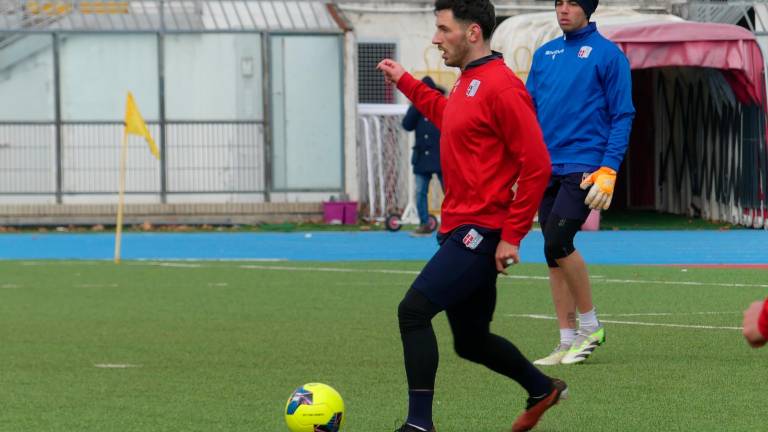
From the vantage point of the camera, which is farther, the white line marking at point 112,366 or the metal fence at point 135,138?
the metal fence at point 135,138

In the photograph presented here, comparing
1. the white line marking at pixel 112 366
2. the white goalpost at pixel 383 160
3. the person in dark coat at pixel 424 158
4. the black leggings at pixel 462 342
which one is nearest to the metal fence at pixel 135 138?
the white goalpost at pixel 383 160

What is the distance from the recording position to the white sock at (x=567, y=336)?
29.9 ft

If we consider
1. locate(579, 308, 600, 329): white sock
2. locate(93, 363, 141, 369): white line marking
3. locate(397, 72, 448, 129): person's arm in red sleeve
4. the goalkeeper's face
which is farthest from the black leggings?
locate(93, 363, 141, 369): white line marking

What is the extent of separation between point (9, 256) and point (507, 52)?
9280 millimetres

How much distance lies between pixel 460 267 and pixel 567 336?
9.63 feet

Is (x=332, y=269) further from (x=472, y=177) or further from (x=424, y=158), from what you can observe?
(x=472, y=177)

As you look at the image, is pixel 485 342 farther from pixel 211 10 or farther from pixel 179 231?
pixel 211 10

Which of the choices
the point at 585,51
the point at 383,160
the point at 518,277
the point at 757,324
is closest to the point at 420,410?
the point at 757,324

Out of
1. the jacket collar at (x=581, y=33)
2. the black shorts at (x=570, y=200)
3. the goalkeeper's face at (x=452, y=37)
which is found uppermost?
the jacket collar at (x=581, y=33)

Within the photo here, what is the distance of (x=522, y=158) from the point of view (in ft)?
20.6

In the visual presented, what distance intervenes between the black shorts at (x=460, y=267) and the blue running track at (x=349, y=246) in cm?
1219

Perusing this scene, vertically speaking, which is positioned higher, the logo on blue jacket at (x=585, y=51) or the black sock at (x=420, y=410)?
the logo on blue jacket at (x=585, y=51)

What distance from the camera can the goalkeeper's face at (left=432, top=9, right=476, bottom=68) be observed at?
6.40 m

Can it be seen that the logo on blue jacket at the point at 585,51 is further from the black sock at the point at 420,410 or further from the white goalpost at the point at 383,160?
the white goalpost at the point at 383,160
